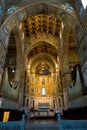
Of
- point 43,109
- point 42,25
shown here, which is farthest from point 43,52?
point 43,109

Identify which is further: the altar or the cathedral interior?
the altar

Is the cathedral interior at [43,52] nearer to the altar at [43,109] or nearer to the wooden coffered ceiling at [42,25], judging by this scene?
the wooden coffered ceiling at [42,25]

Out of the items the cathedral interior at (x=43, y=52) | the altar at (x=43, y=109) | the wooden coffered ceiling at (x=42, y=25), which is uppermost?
the wooden coffered ceiling at (x=42, y=25)

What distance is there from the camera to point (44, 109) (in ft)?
82.7

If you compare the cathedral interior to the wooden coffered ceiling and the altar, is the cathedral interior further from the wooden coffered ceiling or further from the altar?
the altar

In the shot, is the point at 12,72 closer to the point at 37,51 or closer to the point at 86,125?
the point at 37,51

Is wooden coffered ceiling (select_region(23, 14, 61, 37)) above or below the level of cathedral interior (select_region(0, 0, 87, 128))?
above

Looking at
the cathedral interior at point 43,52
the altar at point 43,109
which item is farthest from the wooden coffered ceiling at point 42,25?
the altar at point 43,109

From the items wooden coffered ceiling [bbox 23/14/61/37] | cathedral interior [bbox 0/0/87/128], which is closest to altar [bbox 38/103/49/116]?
cathedral interior [bbox 0/0/87/128]

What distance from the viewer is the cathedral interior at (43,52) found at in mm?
11117

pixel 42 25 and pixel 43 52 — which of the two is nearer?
pixel 42 25

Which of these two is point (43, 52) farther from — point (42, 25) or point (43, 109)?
point (43, 109)

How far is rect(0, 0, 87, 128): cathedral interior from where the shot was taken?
1112cm

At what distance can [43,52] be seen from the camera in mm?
26656
